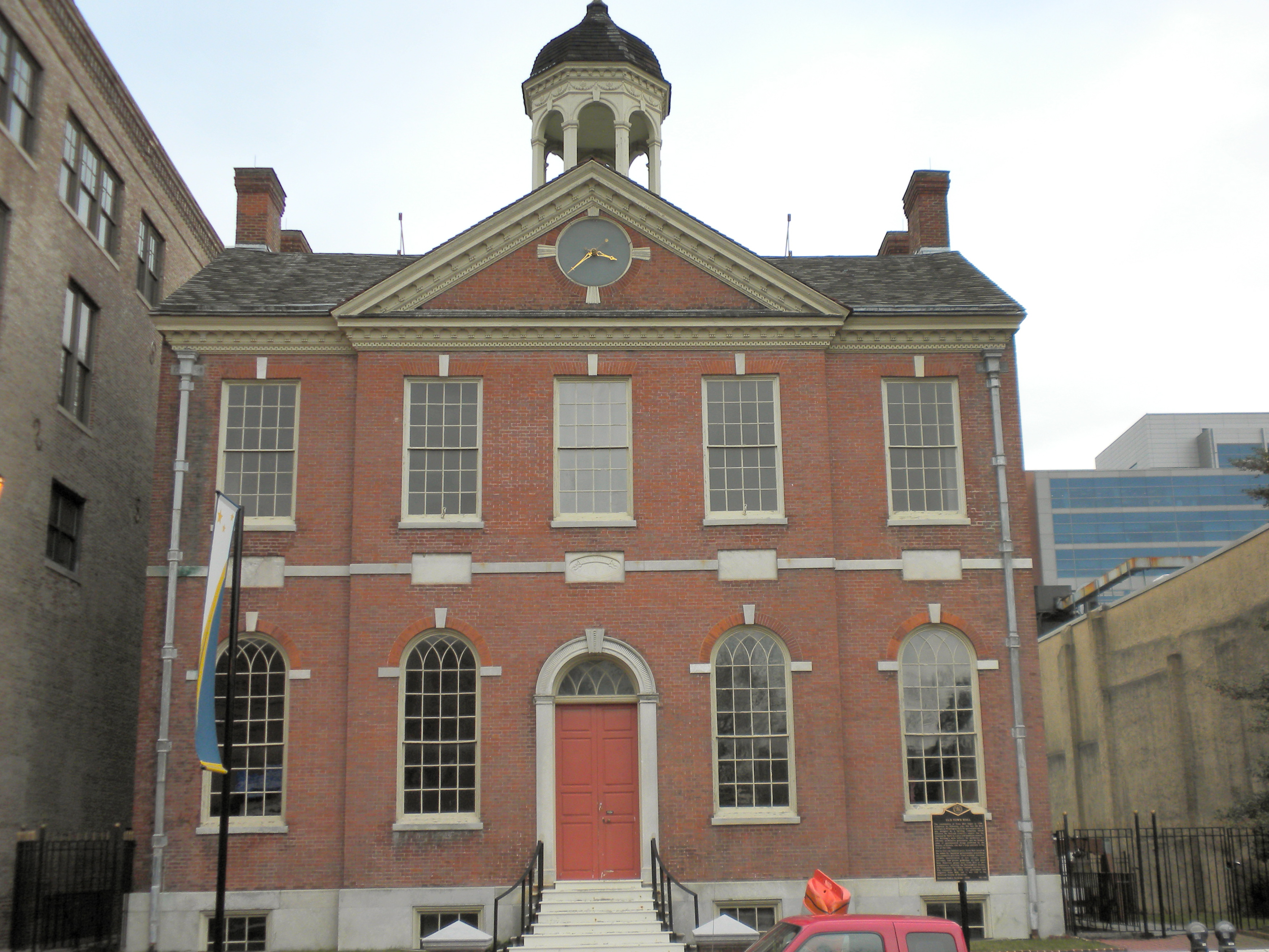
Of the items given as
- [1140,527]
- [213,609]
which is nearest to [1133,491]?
[1140,527]

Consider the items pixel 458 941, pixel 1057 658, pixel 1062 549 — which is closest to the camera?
pixel 458 941

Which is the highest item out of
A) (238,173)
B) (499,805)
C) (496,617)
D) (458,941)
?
(238,173)

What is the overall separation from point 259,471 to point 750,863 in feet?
32.7

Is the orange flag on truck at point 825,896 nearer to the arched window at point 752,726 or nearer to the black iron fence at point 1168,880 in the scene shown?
the arched window at point 752,726

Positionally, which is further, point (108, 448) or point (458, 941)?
point (108, 448)

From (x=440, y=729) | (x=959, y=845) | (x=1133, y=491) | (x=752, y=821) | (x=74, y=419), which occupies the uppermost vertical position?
(x=1133, y=491)

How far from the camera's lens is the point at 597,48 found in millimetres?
22641

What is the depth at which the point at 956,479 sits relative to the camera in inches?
791

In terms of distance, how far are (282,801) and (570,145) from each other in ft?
40.2

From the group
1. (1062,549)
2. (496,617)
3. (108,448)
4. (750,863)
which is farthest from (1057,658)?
(1062,549)

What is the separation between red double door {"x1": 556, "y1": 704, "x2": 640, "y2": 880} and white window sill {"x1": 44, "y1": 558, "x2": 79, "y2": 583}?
8.89 meters

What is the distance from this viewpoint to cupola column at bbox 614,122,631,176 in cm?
2188

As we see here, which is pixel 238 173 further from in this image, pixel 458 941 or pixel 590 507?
pixel 458 941

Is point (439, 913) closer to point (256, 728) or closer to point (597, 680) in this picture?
point (256, 728)
